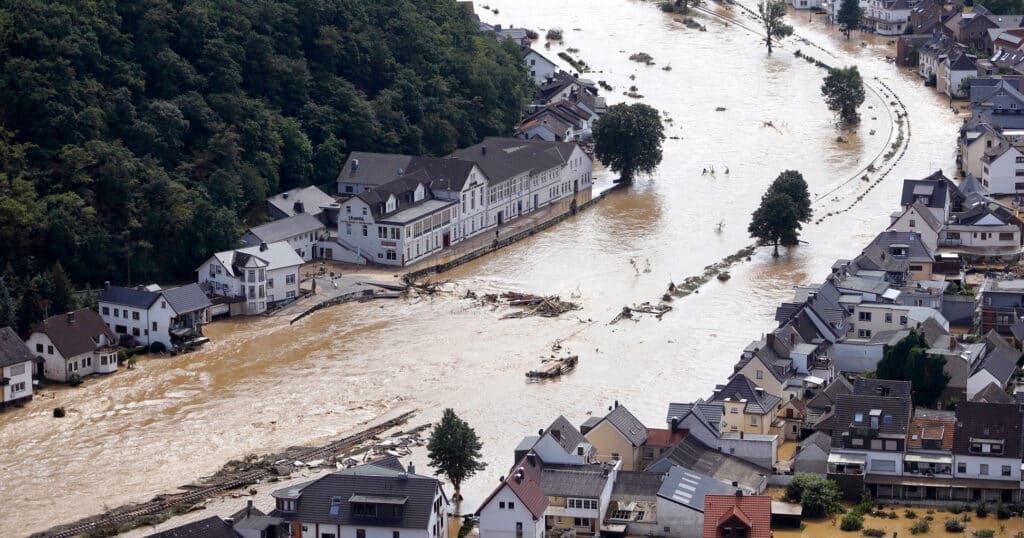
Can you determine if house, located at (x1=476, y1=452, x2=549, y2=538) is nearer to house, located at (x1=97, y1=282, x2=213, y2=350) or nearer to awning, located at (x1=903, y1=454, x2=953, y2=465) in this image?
awning, located at (x1=903, y1=454, x2=953, y2=465)

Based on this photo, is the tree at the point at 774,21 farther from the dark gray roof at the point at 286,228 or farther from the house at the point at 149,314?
the house at the point at 149,314

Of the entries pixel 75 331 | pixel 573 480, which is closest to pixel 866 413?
pixel 573 480

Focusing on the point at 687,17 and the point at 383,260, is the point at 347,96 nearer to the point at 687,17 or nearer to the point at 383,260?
the point at 383,260

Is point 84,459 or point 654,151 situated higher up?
point 654,151

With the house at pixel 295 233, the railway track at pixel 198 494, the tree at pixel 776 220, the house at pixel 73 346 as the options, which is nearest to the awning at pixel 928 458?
the railway track at pixel 198 494

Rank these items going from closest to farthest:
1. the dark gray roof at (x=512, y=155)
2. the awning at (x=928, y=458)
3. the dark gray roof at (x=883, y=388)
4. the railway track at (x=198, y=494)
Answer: the railway track at (x=198, y=494), the awning at (x=928, y=458), the dark gray roof at (x=883, y=388), the dark gray roof at (x=512, y=155)

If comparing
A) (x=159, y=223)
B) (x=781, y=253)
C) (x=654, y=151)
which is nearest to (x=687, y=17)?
(x=654, y=151)
